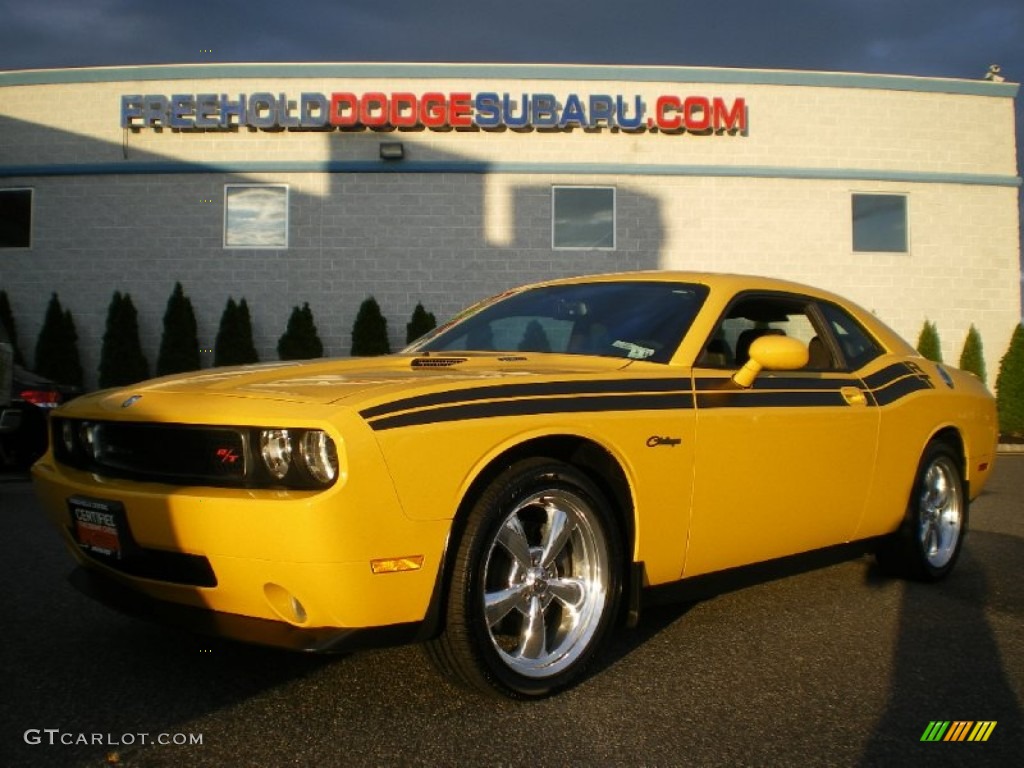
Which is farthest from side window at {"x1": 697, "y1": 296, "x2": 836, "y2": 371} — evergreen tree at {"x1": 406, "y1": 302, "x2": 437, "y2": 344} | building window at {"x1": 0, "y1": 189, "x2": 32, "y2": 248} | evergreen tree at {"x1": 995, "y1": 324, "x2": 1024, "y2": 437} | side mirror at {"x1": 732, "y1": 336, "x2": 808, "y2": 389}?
building window at {"x1": 0, "y1": 189, "x2": 32, "y2": 248}

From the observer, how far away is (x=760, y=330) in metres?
4.33

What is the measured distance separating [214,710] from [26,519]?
4370 mm

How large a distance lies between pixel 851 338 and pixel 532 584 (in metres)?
2.39

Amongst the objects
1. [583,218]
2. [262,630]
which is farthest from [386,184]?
[262,630]

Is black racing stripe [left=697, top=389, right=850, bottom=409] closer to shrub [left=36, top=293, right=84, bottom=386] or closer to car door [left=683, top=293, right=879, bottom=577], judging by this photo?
car door [left=683, top=293, right=879, bottom=577]

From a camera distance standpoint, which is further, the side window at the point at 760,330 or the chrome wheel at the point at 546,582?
the side window at the point at 760,330

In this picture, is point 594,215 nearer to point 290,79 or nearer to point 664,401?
point 290,79

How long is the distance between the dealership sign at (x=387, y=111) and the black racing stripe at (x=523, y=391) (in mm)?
11779

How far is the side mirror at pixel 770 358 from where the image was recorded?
140 inches

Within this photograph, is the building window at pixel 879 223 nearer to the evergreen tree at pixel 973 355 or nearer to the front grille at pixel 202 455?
the evergreen tree at pixel 973 355

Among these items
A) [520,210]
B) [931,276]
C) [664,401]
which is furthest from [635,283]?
[931,276]

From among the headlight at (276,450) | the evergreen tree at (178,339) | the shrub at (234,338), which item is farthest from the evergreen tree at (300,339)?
the headlight at (276,450)

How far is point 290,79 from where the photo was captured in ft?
47.3

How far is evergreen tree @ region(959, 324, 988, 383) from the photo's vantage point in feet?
48.8
